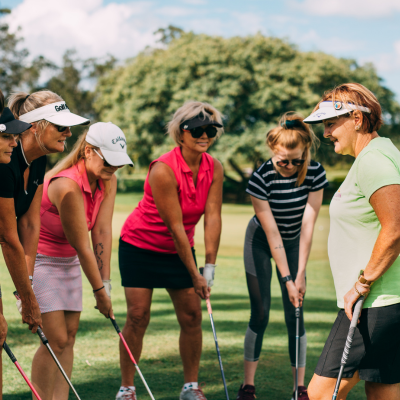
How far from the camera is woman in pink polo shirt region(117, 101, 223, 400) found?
3627 millimetres

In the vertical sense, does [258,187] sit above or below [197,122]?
below

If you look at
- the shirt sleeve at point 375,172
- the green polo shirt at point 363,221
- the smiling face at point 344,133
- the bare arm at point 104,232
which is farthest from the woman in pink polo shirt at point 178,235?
the shirt sleeve at point 375,172

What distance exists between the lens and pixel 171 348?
517 centimetres

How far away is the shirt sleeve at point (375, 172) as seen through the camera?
92.0 inches

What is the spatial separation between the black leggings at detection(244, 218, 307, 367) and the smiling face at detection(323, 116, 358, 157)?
143 cm

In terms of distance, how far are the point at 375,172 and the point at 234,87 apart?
28514 mm

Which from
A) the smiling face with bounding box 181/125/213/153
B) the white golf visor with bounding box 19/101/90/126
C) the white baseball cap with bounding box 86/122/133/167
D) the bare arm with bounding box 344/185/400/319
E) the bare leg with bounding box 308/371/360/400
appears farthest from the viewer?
the smiling face with bounding box 181/125/213/153

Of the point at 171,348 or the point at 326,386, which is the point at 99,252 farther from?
the point at 171,348

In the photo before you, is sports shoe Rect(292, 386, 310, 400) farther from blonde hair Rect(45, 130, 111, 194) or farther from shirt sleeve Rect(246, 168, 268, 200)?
blonde hair Rect(45, 130, 111, 194)

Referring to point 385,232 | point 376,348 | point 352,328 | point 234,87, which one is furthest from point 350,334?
point 234,87

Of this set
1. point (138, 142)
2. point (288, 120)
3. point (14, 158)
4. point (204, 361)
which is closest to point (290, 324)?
point (204, 361)

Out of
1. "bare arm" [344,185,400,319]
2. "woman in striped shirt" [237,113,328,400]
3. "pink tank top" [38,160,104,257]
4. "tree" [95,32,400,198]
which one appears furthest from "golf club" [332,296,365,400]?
"tree" [95,32,400,198]

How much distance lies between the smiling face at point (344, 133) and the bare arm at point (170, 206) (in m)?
1.26

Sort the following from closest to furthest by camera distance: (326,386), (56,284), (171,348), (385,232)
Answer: (385,232)
(326,386)
(56,284)
(171,348)
